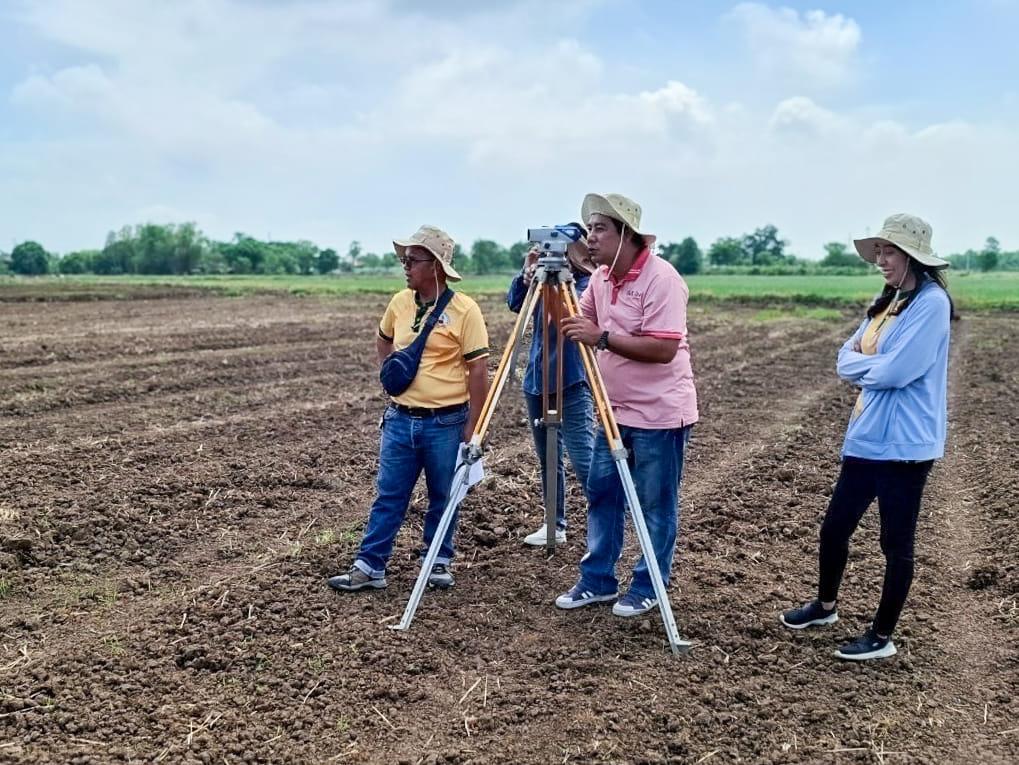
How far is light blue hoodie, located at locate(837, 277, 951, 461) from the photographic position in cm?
386

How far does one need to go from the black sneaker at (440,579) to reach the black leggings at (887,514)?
2.10 meters

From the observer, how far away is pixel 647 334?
426 cm

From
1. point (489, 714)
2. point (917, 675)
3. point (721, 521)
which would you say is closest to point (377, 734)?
point (489, 714)

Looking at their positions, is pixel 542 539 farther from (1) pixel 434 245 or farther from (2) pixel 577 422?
(1) pixel 434 245

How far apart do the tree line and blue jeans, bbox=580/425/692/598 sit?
82.8 metres

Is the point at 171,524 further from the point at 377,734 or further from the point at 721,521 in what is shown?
the point at 721,521

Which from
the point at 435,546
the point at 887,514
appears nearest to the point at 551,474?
the point at 435,546

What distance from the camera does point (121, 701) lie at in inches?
152

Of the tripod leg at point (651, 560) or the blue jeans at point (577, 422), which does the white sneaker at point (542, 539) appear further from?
the tripod leg at point (651, 560)

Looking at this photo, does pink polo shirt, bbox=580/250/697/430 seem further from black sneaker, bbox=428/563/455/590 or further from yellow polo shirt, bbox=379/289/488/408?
black sneaker, bbox=428/563/455/590

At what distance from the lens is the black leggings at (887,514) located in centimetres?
404

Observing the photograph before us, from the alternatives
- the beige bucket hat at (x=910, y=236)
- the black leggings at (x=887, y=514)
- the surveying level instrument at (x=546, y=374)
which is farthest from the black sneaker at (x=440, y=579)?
the beige bucket hat at (x=910, y=236)

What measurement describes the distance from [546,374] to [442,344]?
25.6 inches

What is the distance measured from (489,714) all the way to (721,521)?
3.16 meters
